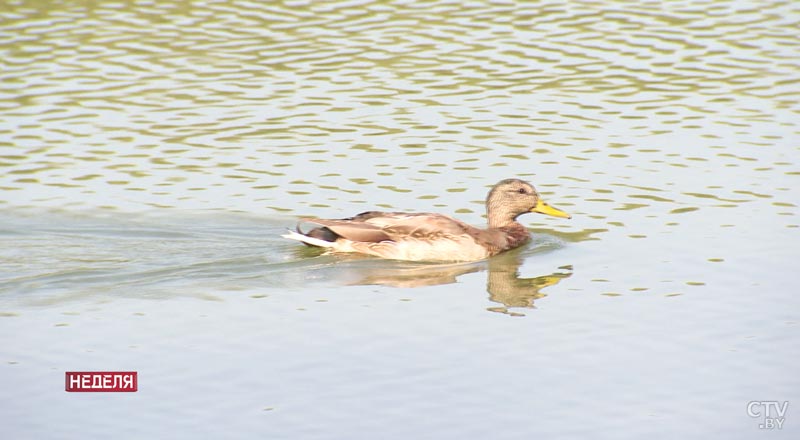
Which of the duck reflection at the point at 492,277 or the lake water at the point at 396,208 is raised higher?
the lake water at the point at 396,208

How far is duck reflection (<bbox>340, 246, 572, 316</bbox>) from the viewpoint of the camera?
14.9 m

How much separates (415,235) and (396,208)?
1.24 m

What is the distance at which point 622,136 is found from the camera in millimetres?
20109

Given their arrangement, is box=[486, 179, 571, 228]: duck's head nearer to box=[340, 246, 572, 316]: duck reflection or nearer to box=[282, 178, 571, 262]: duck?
box=[282, 178, 571, 262]: duck

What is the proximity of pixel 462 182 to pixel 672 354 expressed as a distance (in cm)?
624

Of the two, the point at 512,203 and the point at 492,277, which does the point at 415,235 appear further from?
the point at 512,203

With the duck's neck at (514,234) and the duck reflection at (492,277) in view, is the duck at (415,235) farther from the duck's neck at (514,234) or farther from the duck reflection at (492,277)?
the duck reflection at (492,277)

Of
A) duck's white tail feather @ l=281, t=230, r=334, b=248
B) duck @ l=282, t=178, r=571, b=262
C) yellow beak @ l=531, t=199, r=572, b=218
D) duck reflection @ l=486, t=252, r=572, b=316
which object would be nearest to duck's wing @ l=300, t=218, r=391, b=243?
duck @ l=282, t=178, r=571, b=262

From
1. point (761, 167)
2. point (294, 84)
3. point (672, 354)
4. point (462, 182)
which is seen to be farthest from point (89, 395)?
point (294, 84)

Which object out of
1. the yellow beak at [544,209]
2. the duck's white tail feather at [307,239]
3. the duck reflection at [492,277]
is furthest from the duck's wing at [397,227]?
the yellow beak at [544,209]

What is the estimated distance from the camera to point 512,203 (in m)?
17.2

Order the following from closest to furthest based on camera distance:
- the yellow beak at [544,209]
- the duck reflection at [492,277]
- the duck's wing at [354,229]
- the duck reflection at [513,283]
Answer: the duck reflection at [513,283]
the duck reflection at [492,277]
the duck's wing at [354,229]
the yellow beak at [544,209]

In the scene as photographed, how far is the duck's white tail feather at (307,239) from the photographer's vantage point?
16.1m

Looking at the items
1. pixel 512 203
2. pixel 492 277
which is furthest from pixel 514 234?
pixel 492 277
